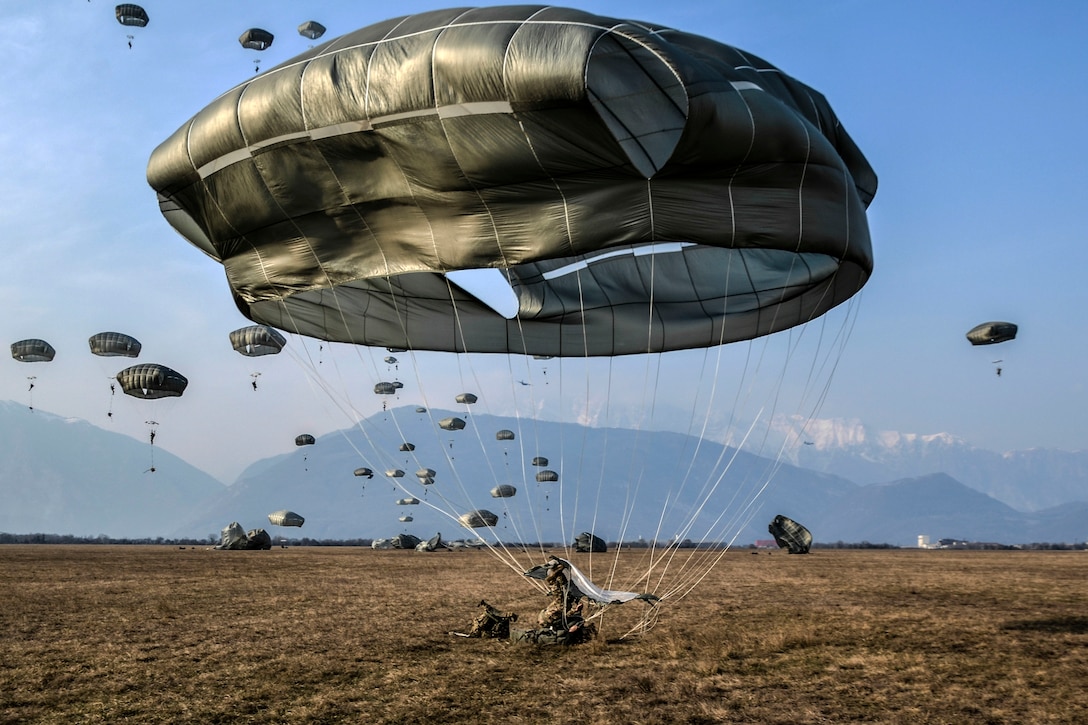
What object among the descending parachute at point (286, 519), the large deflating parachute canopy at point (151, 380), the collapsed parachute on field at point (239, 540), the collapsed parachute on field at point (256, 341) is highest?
the collapsed parachute on field at point (256, 341)

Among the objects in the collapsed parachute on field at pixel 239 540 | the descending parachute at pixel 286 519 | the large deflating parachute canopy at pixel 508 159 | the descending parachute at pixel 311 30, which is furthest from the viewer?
the descending parachute at pixel 286 519

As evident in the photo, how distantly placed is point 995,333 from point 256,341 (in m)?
51.7

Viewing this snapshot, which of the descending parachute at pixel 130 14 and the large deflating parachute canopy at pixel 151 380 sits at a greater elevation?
the descending parachute at pixel 130 14

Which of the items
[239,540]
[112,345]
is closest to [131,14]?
[112,345]

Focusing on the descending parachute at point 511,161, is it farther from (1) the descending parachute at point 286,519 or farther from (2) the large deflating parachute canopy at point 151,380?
(1) the descending parachute at point 286,519

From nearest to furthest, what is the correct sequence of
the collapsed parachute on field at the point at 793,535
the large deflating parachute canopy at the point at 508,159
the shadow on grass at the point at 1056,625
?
the large deflating parachute canopy at the point at 508,159 < the shadow on grass at the point at 1056,625 < the collapsed parachute on field at the point at 793,535

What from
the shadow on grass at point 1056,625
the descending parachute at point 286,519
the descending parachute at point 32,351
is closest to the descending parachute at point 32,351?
the descending parachute at point 32,351

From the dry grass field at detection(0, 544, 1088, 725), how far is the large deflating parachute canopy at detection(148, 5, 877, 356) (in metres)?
6.67

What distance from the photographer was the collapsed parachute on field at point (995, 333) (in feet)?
209

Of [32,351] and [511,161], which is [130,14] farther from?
[511,161]

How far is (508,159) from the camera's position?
13.2m

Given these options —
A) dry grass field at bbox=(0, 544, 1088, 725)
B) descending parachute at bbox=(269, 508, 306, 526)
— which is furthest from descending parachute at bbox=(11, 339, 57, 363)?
dry grass field at bbox=(0, 544, 1088, 725)

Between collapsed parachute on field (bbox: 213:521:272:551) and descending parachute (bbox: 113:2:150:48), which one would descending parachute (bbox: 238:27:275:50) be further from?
collapsed parachute on field (bbox: 213:521:272:551)

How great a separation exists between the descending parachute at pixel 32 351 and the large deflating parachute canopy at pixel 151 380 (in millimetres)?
12237
